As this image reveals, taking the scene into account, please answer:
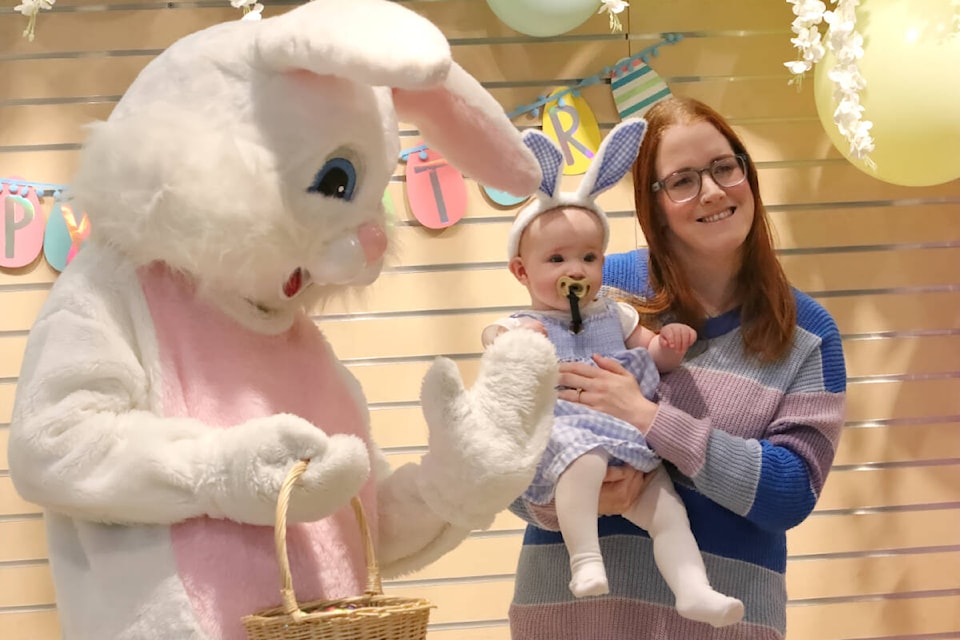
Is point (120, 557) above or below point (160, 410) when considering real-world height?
below

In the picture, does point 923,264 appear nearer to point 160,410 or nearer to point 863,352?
point 863,352

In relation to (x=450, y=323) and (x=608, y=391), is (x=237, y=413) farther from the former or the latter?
(x=450, y=323)

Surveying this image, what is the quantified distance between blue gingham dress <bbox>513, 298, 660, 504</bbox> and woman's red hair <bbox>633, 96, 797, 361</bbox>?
0.42 ft

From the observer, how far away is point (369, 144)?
1234mm

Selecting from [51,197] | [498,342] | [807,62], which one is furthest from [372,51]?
[51,197]

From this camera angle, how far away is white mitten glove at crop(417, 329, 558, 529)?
3.97 ft

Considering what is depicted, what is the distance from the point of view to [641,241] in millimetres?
2932

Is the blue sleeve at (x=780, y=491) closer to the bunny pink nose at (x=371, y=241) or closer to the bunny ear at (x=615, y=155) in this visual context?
the bunny ear at (x=615, y=155)

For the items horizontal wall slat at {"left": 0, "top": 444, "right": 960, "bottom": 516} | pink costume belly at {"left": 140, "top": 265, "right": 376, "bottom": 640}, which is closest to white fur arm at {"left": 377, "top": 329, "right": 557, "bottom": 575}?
pink costume belly at {"left": 140, "top": 265, "right": 376, "bottom": 640}

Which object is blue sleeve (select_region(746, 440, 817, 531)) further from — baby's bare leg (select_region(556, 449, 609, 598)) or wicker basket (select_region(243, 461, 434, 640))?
wicker basket (select_region(243, 461, 434, 640))

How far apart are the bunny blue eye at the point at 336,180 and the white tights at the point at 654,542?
0.65 meters

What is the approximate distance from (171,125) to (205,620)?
0.55 meters

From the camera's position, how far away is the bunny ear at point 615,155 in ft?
6.00

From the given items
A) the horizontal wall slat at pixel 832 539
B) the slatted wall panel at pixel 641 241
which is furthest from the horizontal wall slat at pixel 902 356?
the horizontal wall slat at pixel 832 539
